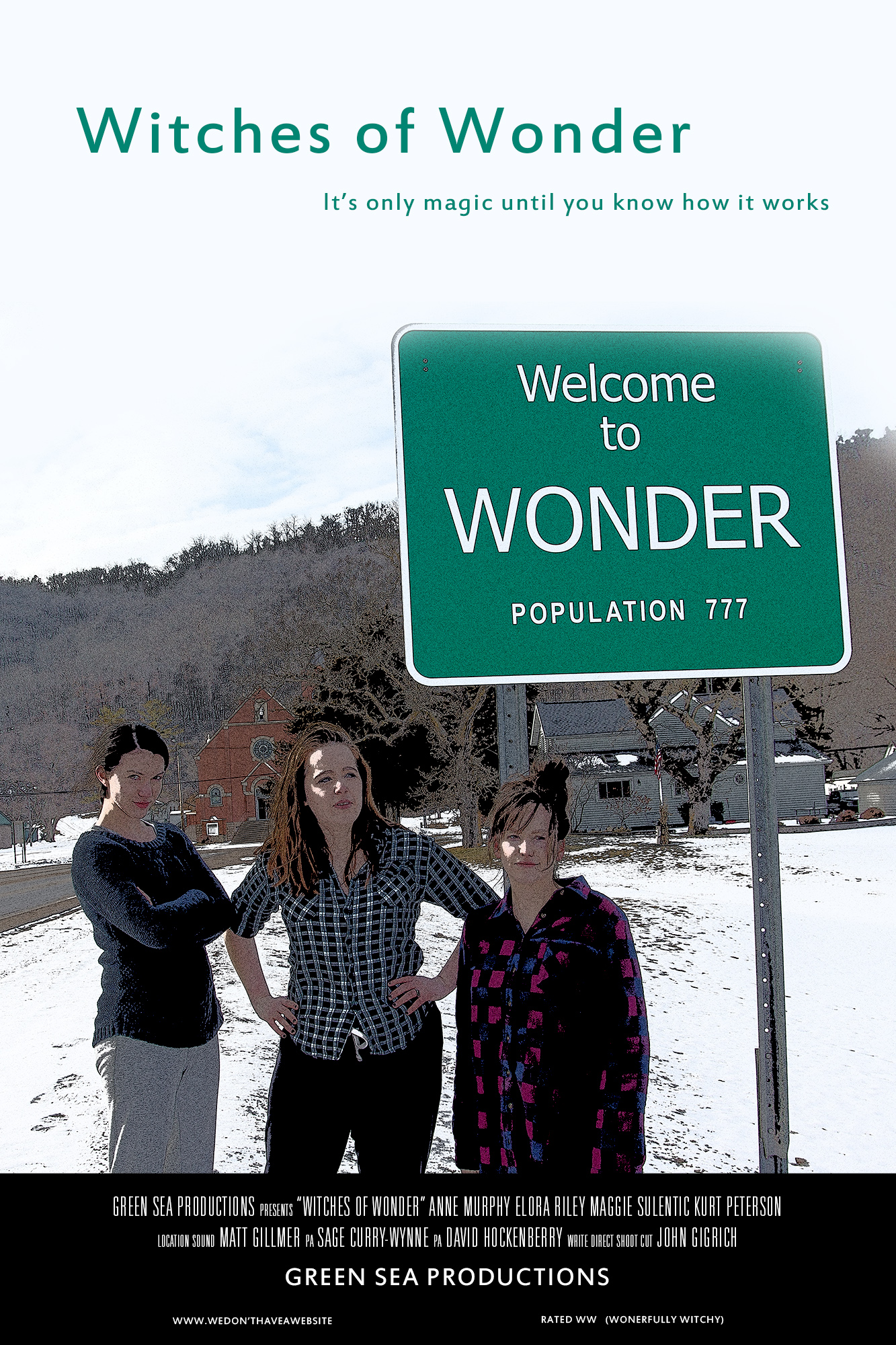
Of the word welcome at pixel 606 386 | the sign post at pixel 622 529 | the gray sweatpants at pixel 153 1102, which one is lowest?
the gray sweatpants at pixel 153 1102

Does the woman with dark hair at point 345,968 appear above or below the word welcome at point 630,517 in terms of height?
below

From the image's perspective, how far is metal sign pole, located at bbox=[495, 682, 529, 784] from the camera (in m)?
2.37

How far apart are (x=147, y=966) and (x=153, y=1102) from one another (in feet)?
1.21

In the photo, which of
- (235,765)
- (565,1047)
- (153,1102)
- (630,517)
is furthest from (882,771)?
(153,1102)

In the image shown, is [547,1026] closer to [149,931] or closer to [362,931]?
[362,931]

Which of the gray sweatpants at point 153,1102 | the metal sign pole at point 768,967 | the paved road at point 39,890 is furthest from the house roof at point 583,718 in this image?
the metal sign pole at point 768,967

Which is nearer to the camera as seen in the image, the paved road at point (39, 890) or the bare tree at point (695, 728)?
the paved road at point (39, 890)

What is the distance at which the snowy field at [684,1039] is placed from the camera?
474 centimetres

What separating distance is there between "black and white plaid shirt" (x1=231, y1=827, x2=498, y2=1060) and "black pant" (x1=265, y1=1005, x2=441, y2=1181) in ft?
0.14

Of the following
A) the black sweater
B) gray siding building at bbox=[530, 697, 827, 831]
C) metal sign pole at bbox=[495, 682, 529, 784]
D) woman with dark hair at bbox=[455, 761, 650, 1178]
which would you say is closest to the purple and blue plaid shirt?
woman with dark hair at bbox=[455, 761, 650, 1178]

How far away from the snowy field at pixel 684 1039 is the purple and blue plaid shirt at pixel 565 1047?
47 centimetres

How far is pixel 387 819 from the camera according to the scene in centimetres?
258

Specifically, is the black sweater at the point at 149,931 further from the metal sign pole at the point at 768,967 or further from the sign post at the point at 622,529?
the metal sign pole at the point at 768,967

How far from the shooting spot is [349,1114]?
7.94 ft
